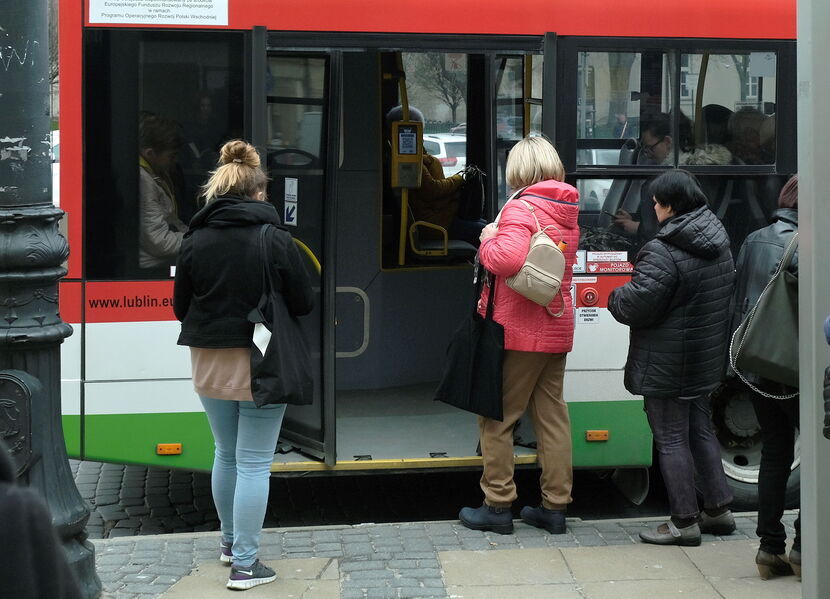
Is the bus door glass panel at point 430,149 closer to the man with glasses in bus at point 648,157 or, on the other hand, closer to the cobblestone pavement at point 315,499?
the cobblestone pavement at point 315,499

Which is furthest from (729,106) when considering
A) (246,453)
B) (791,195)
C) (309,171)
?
(246,453)

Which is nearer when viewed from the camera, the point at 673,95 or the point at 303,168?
the point at 673,95

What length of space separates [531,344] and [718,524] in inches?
50.2

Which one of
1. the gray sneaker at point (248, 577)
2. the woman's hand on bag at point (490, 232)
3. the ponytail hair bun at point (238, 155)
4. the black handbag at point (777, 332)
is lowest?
the gray sneaker at point (248, 577)

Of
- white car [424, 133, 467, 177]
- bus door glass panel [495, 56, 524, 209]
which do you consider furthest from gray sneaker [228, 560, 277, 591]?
white car [424, 133, 467, 177]

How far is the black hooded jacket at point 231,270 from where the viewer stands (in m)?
4.80

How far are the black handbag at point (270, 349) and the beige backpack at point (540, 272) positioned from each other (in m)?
1.11

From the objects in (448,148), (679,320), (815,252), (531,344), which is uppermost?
(448,148)

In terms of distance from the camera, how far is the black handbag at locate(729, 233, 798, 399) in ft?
15.0

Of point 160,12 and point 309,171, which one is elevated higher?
point 160,12

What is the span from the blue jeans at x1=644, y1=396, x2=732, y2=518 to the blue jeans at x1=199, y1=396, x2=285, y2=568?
172 cm

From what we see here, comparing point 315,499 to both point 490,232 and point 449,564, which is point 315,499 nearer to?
point 449,564

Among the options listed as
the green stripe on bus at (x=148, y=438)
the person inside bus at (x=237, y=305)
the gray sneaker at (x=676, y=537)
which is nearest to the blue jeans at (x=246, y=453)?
the person inside bus at (x=237, y=305)

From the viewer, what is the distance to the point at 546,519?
19.2ft
